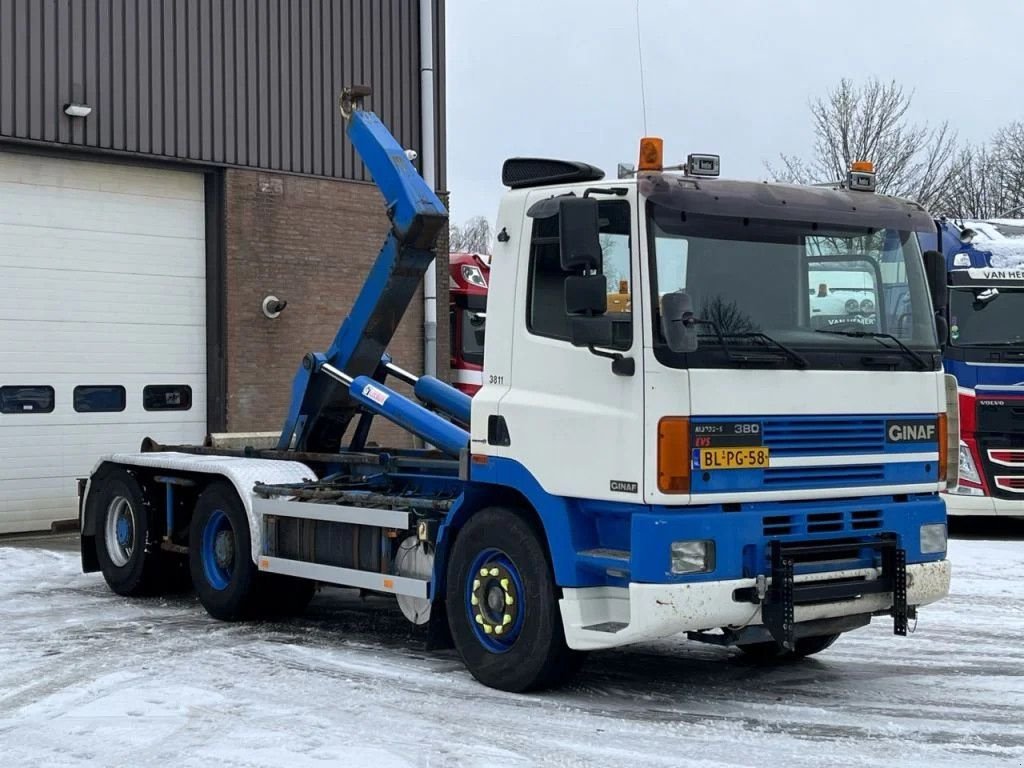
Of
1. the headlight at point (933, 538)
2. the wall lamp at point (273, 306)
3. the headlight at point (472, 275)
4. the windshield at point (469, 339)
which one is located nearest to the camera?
the headlight at point (933, 538)

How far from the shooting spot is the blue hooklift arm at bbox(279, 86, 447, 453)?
1045cm

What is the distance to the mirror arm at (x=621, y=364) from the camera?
7.11 meters

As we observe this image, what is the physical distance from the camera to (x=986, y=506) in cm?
1529

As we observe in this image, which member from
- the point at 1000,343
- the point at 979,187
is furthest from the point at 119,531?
the point at 979,187

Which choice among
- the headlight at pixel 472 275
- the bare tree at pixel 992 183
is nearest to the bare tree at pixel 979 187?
the bare tree at pixel 992 183

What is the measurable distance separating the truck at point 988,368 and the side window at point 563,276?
8.56 meters

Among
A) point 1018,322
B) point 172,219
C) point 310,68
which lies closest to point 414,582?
point 1018,322

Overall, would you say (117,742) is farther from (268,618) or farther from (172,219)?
(172,219)

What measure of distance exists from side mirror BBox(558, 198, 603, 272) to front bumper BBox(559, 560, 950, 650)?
1.67 meters

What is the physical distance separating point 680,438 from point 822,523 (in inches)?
42.0

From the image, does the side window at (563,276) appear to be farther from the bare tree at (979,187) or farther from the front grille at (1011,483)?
the bare tree at (979,187)

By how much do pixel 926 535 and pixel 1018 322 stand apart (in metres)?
8.26

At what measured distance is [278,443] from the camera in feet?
38.3

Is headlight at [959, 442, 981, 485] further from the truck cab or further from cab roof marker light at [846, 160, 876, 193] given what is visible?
cab roof marker light at [846, 160, 876, 193]
